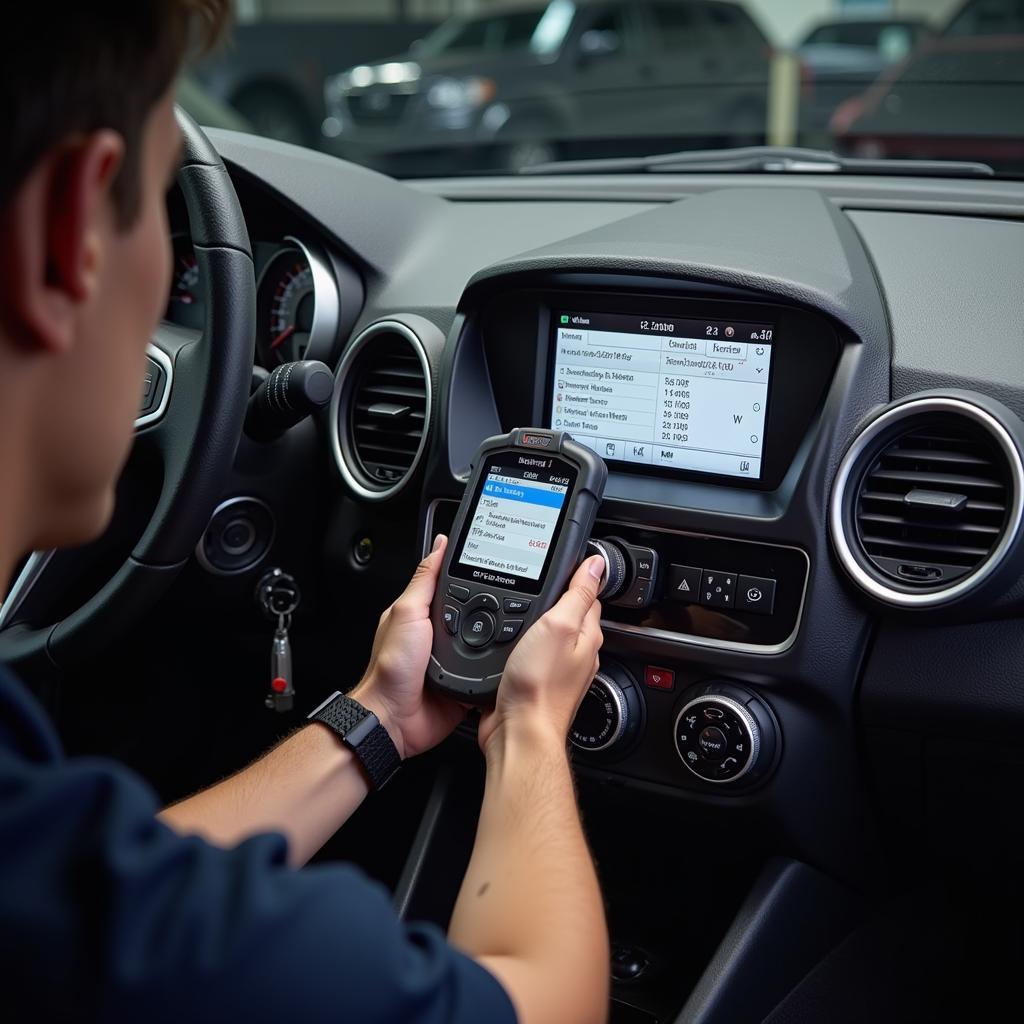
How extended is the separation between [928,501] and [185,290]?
1107 millimetres

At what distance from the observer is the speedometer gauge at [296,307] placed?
1815 mm

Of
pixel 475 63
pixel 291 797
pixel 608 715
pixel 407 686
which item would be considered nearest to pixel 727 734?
pixel 608 715

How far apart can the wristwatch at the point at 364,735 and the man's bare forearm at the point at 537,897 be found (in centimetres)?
20

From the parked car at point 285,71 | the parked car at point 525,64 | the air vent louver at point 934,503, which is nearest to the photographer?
the air vent louver at point 934,503

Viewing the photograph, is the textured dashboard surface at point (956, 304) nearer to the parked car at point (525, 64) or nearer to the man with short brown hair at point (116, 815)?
the man with short brown hair at point (116, 815)

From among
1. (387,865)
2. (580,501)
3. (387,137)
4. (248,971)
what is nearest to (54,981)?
(248,971)

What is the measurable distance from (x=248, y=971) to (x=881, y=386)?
0.97 m

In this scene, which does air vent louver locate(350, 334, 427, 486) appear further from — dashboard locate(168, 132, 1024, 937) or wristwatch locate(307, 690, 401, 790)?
wristwatch locate(307, 690, 401, 790)

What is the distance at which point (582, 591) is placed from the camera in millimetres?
1311

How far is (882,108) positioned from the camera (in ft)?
9.19

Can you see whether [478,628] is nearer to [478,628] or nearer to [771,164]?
[478,628]

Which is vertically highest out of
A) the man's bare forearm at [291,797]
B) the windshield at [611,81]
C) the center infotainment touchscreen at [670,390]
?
the windshield at [611,81]

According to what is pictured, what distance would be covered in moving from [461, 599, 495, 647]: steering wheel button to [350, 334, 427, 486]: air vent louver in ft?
1.24

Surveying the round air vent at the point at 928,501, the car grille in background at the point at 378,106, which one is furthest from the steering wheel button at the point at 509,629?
the car grille in background at the point at 378,106
